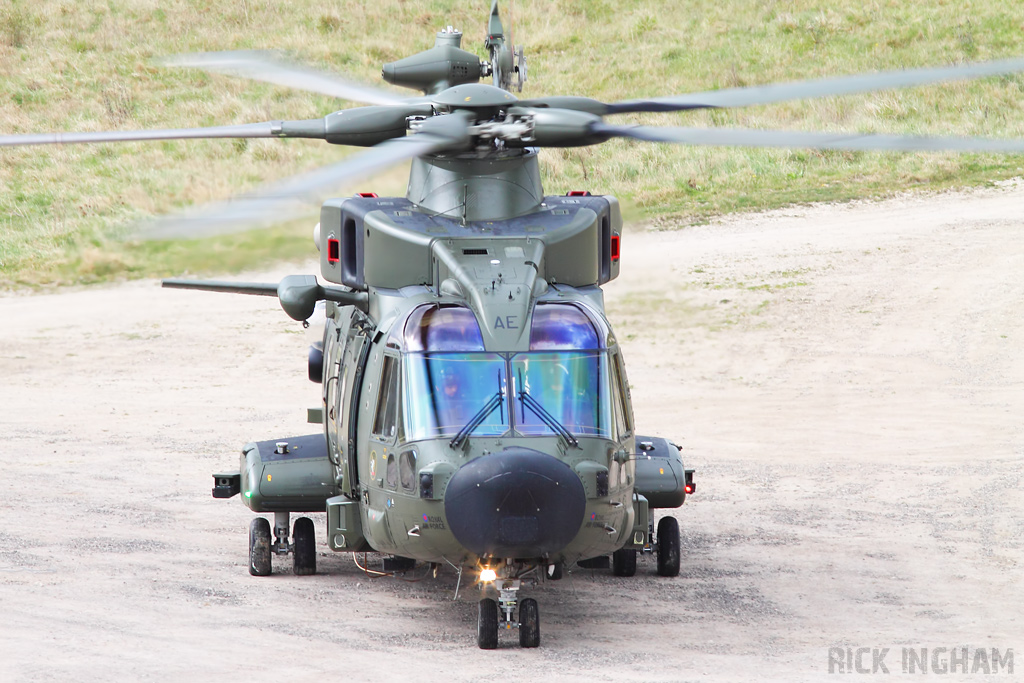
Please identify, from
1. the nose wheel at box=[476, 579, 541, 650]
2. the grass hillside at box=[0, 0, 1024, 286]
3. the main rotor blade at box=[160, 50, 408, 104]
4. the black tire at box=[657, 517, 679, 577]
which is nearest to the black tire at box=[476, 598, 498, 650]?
the nose wheel at box=[476, 579, 541, 650]

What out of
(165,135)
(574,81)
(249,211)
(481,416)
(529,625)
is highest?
(574,81)

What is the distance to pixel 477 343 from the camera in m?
9.22

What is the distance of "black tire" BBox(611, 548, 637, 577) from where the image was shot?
1133cm

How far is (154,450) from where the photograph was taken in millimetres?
16156

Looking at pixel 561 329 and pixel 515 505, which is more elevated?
pixel 561 329

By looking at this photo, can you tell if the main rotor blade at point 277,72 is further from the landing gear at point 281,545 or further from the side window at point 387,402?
the landing gear at point 281,545

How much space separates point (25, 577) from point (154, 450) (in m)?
5.06

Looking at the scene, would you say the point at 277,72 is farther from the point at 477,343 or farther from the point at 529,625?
the point at 529,625

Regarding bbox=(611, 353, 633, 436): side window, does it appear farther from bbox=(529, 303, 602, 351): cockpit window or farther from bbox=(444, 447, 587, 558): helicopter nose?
bbox=(444, 447, 587, 558): helicopter nose

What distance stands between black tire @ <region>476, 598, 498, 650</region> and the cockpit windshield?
1.17 metres

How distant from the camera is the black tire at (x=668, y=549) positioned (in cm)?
1141

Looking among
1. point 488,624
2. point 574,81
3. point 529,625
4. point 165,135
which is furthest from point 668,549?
point 574,81

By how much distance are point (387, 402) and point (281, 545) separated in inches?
101

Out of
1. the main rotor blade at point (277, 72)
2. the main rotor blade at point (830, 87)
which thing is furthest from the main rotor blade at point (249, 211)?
the main rotor blade at point (277, 72)
